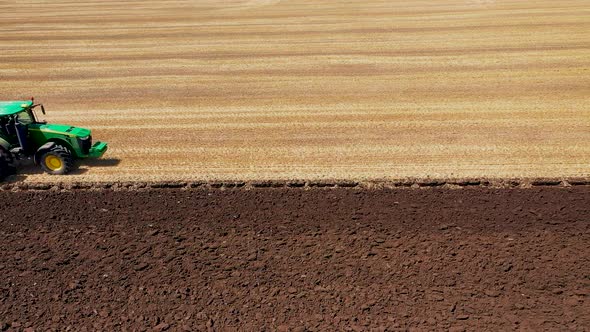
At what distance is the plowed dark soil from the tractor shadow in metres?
1.20

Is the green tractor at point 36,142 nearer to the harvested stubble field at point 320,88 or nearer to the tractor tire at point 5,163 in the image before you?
the tractor tire at point 5,163

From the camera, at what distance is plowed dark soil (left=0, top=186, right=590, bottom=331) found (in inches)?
352

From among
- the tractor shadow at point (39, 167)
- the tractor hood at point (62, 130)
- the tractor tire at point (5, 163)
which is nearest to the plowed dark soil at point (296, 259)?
the tractor tire at point (5, 163)

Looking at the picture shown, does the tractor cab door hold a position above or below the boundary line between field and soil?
above

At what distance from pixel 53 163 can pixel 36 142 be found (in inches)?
27.0

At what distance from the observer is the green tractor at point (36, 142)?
13.3 m

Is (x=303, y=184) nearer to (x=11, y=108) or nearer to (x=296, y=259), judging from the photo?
(x=296, y=259)

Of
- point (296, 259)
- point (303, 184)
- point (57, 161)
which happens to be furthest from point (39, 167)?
point (296, 259)

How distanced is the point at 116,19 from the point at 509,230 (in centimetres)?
2889

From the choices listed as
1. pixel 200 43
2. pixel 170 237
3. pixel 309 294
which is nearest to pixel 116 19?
pixel 200 43

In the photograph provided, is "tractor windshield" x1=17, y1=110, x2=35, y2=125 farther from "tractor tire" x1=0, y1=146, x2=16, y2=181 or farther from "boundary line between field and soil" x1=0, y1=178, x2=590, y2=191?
"boundary line between field and soil" x1=0, y1=178, x2=590, y2=191

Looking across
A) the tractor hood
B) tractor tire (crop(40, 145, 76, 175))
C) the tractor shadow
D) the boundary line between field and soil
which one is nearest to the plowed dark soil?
the boundary line between field and soil

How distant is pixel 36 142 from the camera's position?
45.0ft

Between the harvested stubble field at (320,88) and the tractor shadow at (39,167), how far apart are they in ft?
0.37
